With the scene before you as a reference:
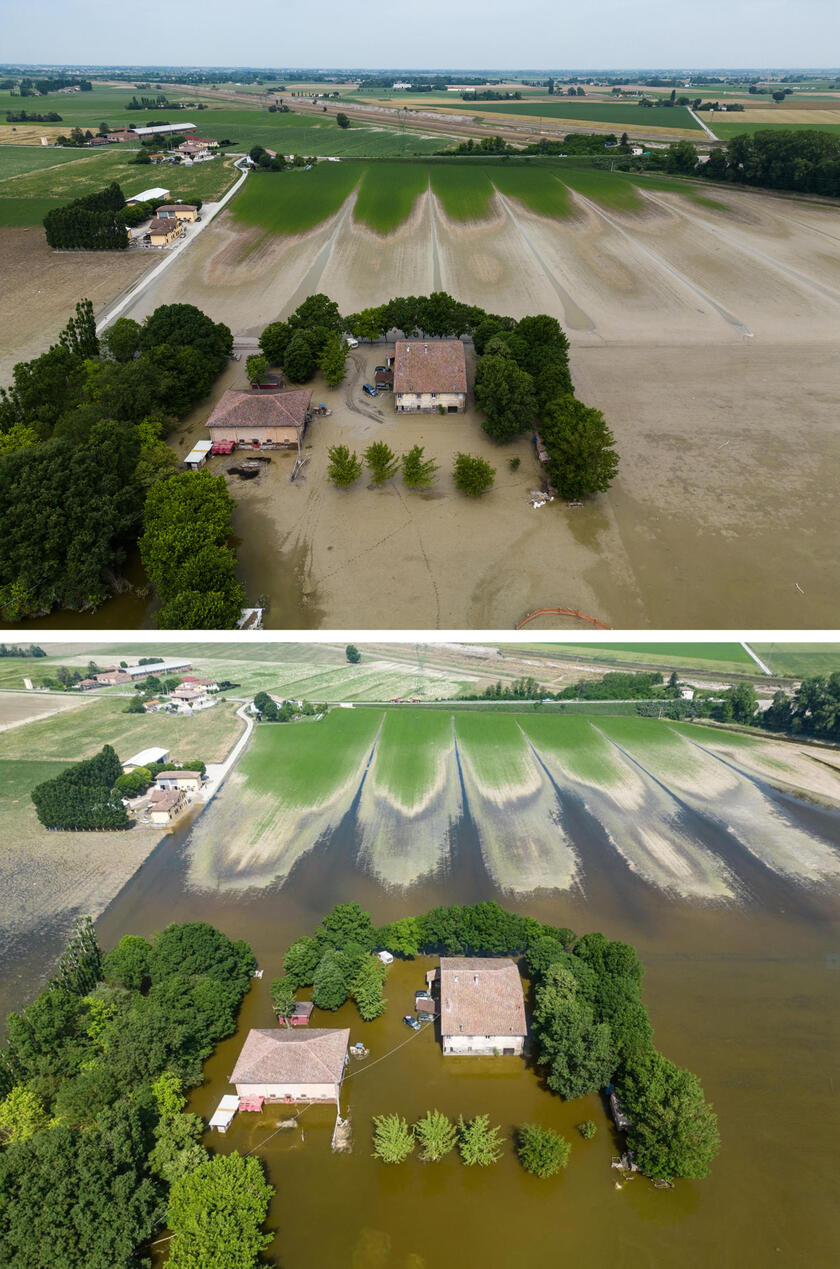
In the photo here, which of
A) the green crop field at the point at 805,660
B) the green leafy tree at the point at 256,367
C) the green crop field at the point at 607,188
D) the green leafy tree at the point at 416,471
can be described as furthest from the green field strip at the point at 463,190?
the green crop field at the point at 805,660

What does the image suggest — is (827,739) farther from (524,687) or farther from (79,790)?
(79,790)

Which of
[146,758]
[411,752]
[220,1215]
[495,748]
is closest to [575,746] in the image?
[495,748]

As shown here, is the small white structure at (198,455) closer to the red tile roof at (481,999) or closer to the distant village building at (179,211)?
the red tile roof at (481,999)

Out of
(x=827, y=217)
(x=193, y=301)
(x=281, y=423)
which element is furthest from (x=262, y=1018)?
(x=827, y=217)

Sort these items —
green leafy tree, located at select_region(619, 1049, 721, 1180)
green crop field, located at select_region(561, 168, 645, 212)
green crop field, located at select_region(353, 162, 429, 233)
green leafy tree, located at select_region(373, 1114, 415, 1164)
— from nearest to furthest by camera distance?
green leafy tree, located at select_region(619, 1049, 721, 1180) < green leafy tree, located at select_region(373, 1114, 415, 1164) < green crop field, located at select_region(353, 162, 429, 233) < green crop field, located at select_region(561, 168, 645, 212)

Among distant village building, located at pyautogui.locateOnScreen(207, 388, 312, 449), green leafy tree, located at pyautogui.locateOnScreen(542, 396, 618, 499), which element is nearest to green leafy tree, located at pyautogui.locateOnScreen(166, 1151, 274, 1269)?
green leafy tree, located at pyautogui.locateOnScreen(542, 396, 618, 499)

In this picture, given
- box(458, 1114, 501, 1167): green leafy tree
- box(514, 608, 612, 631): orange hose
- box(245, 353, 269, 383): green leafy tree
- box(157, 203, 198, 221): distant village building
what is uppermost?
box(157, 203, 198, 221): distant village building

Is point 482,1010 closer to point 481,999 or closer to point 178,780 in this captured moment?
point 481,999

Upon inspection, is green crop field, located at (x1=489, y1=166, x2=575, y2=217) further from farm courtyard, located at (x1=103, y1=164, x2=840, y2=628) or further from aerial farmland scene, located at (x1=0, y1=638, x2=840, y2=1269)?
aerial farmland scene, located at (x1=0, y1=638, x2=840, y2=1269)
